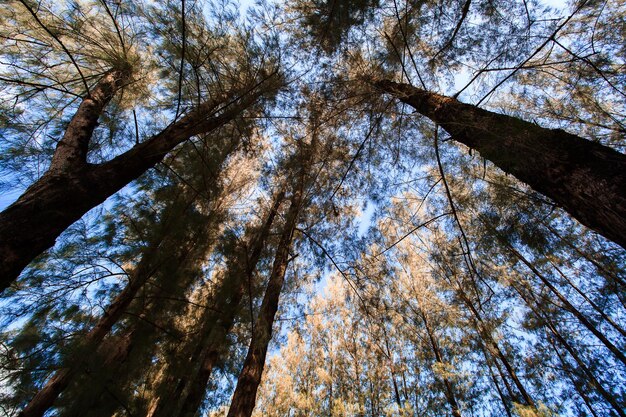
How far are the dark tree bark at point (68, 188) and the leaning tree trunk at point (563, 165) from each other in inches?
60.6

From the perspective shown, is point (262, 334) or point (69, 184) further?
point (262, 334)

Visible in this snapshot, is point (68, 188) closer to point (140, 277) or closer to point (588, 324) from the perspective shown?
point (140, 277)

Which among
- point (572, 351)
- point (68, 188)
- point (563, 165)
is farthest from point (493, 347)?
point (68, 188)

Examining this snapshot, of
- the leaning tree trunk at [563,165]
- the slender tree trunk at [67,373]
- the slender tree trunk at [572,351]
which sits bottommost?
the slender tree trunk at [67,373]

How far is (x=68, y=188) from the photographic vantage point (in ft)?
5.03

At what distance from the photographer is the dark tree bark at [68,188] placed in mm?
1267

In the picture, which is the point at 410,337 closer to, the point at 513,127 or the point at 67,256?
the point at 513,127

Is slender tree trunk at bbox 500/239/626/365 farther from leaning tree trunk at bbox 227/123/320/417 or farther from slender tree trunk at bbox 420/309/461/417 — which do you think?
leaning tree trunk at bbox 227/123/320/417

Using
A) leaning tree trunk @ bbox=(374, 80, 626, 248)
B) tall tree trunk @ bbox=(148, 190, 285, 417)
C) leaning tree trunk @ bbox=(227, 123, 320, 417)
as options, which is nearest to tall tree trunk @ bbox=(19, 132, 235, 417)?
tall tree trunk @ bbox=(148, 190, 285, 417)

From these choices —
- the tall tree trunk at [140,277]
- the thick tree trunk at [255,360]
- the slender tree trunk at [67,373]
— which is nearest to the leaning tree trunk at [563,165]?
the thick tree trunk at [255,360]

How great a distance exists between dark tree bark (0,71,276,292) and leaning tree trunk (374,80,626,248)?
154 centimetres

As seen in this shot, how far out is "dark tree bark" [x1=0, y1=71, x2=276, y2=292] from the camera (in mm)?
1267

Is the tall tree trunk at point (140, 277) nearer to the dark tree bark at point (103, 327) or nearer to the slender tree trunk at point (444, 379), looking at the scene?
the dark tree bark at point (103, 327)

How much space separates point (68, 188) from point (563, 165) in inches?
105
